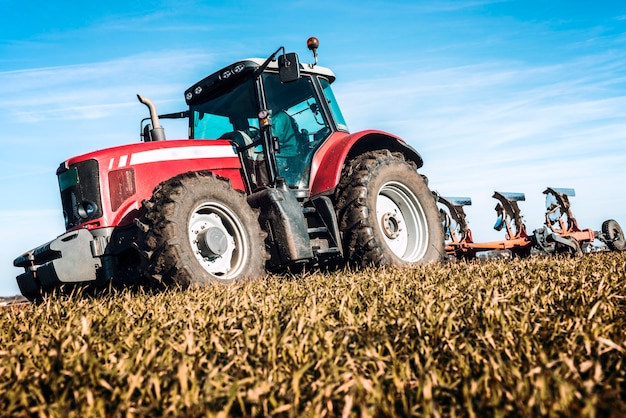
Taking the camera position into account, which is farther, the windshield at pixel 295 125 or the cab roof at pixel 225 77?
the windshield at pixel 295 125

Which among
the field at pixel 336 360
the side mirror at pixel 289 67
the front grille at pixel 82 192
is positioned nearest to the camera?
the field at pixel 336 360

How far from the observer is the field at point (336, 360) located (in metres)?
1.43

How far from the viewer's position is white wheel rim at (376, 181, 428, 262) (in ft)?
19.7

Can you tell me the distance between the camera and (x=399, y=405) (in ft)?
5.01

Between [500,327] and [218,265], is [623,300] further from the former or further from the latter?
[218,265]

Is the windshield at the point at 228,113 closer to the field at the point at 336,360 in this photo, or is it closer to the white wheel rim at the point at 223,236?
the white wheel rim at the point at 223,236

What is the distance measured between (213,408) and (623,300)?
2.18m

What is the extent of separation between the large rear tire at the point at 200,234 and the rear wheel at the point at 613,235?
268 inches

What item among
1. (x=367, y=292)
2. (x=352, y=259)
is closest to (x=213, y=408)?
(x=367, y=292)

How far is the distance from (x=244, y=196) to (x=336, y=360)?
124 inches

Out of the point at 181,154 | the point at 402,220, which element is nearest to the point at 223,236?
the point at 181,154

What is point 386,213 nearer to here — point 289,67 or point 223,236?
point 289,67

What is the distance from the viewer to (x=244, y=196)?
4.77 meters

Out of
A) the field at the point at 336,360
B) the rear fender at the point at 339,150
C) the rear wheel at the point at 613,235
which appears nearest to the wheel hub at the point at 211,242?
the rear fender at the point at 339,150
